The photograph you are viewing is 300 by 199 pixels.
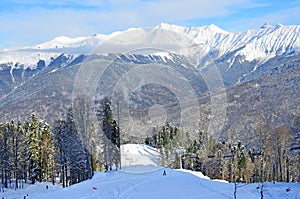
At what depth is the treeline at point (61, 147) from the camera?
49.7m

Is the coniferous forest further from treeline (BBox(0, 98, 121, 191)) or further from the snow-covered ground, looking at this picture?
the snow-covered ground

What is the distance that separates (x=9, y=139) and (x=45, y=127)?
16.7 ft

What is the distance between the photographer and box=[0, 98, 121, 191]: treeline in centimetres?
4966

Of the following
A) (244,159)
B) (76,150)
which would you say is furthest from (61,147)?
(244,159)

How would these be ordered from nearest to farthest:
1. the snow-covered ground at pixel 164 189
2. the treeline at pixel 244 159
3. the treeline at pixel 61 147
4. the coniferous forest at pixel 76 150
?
the snow-covered ground at pixel 164 189
the treeline at pixel 61 147
the coniferous forest at pixel 76 150
the treeline at pixel 244 159

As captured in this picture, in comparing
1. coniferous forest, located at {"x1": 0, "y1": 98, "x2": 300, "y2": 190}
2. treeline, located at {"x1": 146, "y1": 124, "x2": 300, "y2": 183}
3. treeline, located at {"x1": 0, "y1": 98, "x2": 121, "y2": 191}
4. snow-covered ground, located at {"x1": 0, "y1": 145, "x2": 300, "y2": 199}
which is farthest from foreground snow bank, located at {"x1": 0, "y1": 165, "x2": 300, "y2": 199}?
treeline, located at {"x1": 146, "y1": 124, "x2": 300, "y2": 183}

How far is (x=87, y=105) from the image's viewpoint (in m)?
48.3

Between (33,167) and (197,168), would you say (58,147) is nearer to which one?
(33,167)

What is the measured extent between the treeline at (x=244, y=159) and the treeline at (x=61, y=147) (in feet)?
63.4

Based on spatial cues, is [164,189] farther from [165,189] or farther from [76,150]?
[76,150]

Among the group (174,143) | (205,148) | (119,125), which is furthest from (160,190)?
(174,143)

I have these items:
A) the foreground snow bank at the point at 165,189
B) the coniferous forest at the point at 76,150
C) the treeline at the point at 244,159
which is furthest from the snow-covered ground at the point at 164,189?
the treeline at the point at 244,159

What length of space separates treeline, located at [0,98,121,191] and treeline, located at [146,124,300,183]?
1933cm

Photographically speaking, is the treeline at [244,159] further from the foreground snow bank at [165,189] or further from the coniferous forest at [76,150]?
the foreground snow bank at [165,189]
